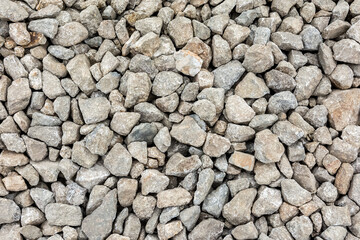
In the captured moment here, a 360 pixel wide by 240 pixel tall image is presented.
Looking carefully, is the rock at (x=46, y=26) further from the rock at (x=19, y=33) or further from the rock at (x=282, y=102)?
the rock at (x=282, y=102)

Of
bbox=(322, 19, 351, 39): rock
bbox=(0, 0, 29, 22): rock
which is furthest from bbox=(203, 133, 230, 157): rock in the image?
bbox=(0, 0, 29, 22): rock

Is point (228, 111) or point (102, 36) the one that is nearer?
point (228, 111)

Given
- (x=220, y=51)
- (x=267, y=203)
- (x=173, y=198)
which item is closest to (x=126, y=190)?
(x=173, y=198)

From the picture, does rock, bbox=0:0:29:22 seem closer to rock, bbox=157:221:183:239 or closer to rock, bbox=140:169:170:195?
rock, bbox=140:169:170:195

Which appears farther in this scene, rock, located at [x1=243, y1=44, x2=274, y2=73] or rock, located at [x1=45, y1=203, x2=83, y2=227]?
rock, located at [x1=243, y1=44, x2=274, y2=73]

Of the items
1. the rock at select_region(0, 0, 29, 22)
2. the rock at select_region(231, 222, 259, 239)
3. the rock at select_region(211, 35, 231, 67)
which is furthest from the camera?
the rock at select_region(211, 35, 231, 67)

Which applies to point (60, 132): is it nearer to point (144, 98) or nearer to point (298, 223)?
point (144, 98)

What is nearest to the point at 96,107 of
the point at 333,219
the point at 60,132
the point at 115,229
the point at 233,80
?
the point at 60,132
